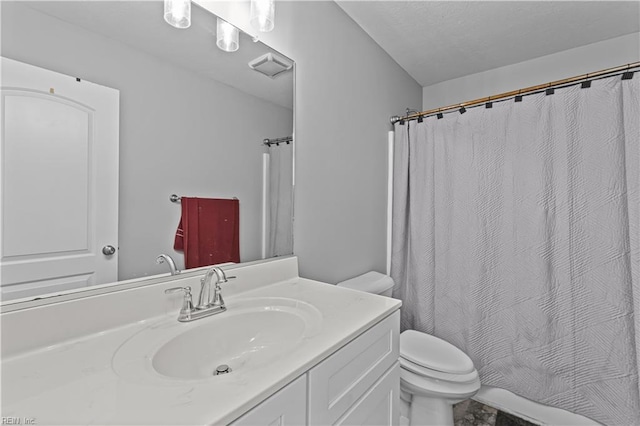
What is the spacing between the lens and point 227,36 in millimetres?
1117

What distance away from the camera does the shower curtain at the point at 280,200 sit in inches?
50.6

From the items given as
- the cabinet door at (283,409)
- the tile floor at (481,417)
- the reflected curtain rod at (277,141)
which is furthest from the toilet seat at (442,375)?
the reflected curtain rod at (277,141)

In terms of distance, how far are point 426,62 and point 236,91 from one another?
170cm

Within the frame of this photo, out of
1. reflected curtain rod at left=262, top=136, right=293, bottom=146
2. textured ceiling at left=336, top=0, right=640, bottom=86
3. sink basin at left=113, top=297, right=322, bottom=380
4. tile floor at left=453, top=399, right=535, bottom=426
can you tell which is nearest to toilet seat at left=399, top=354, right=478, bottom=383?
tile floor at left=453, top=399, right=535, bottom=426

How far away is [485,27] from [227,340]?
7.29ft

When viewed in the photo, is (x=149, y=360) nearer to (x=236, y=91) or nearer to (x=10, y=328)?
(x=10, y=328)

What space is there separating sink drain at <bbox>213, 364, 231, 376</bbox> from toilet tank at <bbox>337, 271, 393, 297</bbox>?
836mm

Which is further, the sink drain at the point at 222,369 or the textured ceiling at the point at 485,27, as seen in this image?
the textured ceiling at the point at 485,27

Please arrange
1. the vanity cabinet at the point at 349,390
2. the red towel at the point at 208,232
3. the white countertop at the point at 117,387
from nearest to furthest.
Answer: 1. the white countertop at the point at 117,387
2. the vanity cabinet at the point at 349,390
3. the red towel at the point at 208,232

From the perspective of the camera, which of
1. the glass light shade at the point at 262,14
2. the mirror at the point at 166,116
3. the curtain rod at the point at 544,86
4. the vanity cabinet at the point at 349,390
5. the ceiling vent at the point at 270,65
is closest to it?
the vanity cabinet at the point at 349,390

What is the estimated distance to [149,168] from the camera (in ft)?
2.97

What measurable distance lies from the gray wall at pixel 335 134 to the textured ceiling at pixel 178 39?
82 mm

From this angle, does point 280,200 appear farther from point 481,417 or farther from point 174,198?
point 481,417

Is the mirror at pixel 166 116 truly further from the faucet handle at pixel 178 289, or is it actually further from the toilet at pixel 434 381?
the toilet at pixel 434 381
